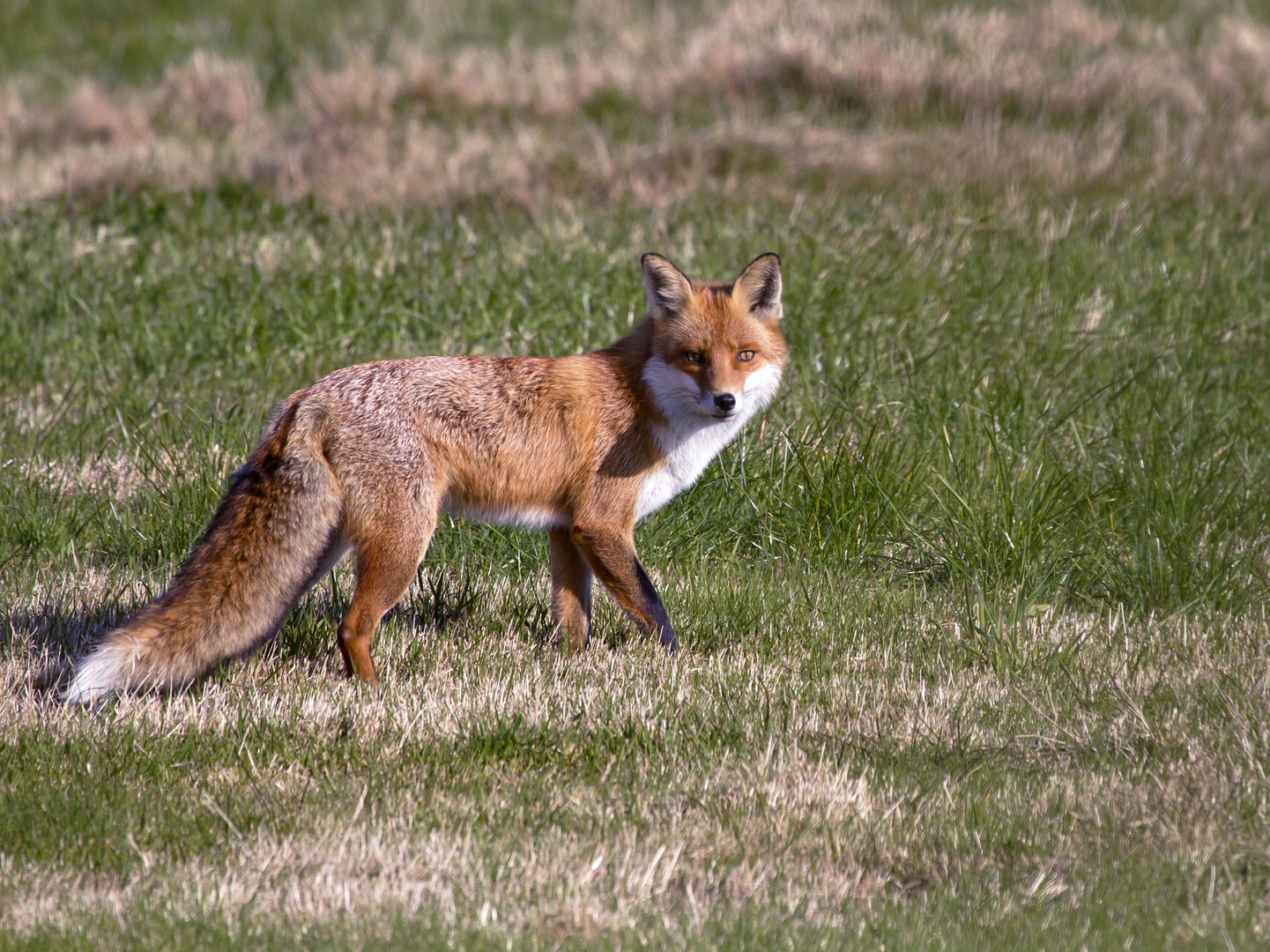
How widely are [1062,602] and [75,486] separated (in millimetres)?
4812

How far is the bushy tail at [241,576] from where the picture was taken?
4.18 metres

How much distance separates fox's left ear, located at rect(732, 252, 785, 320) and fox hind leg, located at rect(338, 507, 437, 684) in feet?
5.08

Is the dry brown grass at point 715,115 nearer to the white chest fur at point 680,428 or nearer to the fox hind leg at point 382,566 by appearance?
the white chest fur at point 680,428

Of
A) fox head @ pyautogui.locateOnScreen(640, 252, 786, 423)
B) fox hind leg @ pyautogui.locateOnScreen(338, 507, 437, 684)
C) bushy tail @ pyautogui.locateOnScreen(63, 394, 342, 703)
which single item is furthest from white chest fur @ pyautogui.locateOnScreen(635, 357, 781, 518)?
bushy tail @ pyautogui.locateOnScreen(63, 394, 342, 703)

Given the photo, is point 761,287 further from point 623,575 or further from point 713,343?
point 623,575

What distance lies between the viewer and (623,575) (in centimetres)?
478

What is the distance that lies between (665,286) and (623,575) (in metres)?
1.18

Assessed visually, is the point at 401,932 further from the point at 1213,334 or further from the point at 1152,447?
the point at 1213,334

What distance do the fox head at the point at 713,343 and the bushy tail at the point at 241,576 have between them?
53.8 inches

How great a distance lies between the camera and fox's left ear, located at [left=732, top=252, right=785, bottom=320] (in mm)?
5043

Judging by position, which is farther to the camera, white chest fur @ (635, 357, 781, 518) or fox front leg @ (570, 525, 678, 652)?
white chest fur @ (635, 357, 781, 518)

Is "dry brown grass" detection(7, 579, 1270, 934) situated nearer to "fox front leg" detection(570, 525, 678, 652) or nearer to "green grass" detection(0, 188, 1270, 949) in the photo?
"green grass" detection(0, 188, 1270, 949)

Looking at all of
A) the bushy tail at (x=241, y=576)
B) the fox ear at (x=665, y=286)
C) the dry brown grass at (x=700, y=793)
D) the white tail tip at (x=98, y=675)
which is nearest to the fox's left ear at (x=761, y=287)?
the fox ear at (x=665, y=286)

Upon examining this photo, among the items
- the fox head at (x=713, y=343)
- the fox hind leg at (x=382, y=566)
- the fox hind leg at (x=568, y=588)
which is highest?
the fox head at (x=713, y=343)
